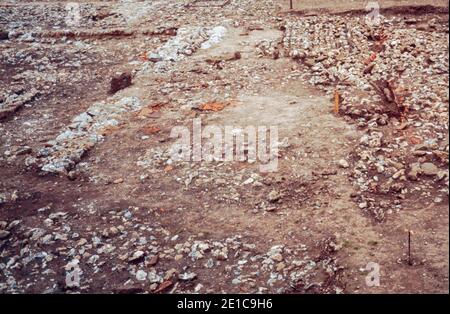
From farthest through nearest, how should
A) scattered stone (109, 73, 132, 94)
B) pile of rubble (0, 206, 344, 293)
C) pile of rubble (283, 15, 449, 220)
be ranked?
scattered stone (109, 73, 132, 94), pile of rubble (283, 15, 449, 220), pile of rubble (0, 206, 344, 293)

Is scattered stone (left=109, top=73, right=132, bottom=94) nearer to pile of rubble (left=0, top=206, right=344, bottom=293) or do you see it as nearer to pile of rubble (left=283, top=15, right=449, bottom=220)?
pile of rubble (left=283, top=15, right=449, bottom=220)

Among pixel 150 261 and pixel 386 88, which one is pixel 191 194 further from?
pixel 386 88

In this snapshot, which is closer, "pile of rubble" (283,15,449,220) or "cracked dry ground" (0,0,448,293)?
"cracked dry ground" (0,0,448,293)

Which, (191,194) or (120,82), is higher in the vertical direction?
(120,82)

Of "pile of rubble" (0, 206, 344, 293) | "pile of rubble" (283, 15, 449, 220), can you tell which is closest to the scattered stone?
"pile of rubble" (283, 15, 449, 220)

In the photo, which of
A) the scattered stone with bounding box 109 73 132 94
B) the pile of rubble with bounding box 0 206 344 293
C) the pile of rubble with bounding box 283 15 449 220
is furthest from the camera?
the scattered stone with bounding box 109 73 132 94

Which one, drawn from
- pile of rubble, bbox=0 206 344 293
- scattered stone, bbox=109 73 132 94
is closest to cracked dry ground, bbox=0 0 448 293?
pile of rubble, bbox=0 206 344 293

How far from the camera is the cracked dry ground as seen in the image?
334cm

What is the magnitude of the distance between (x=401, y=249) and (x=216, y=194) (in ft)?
5.84

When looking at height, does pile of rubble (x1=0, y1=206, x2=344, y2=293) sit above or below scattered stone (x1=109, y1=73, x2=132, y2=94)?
below

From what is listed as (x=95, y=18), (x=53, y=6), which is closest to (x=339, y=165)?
(x=95, y=18)

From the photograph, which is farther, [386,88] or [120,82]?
[120,82]

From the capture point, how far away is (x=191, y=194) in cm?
432

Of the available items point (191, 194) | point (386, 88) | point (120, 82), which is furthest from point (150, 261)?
point (120, 82)
